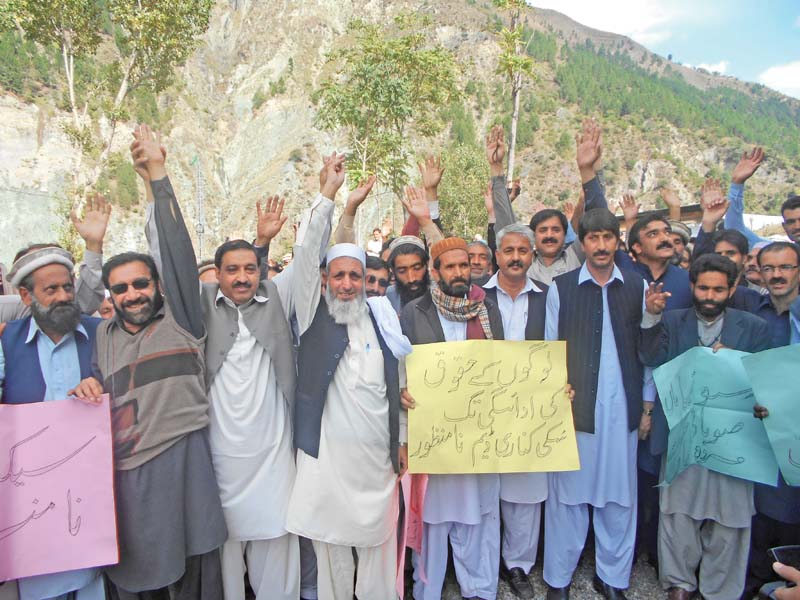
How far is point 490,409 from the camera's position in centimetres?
303

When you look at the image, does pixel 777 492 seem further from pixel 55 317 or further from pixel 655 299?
pixel 55 317

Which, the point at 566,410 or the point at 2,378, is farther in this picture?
the point at 566,410

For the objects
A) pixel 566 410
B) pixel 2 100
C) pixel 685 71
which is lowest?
pixel 566 410

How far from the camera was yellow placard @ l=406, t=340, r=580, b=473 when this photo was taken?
2957 millimetres

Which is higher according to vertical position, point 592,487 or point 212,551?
point 592,487

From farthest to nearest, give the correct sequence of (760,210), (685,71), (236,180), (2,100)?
(685,71) → (760,210) → (236,180) → (2,100)

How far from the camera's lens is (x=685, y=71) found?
19412 cm

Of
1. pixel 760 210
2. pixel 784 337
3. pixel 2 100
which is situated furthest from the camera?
pixel 760 210

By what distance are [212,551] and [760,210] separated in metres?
98.0

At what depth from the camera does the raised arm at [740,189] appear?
4.14m

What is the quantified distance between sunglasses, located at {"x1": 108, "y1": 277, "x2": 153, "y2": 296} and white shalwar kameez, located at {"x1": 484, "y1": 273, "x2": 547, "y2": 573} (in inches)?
83.3

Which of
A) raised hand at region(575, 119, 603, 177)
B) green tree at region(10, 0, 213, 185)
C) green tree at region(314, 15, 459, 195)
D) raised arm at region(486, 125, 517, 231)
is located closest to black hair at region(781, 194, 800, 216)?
raised hand at region(575, 119, 603, 177)

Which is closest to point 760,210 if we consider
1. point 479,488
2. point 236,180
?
point 236,180

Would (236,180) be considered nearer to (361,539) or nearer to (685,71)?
(361,539)
